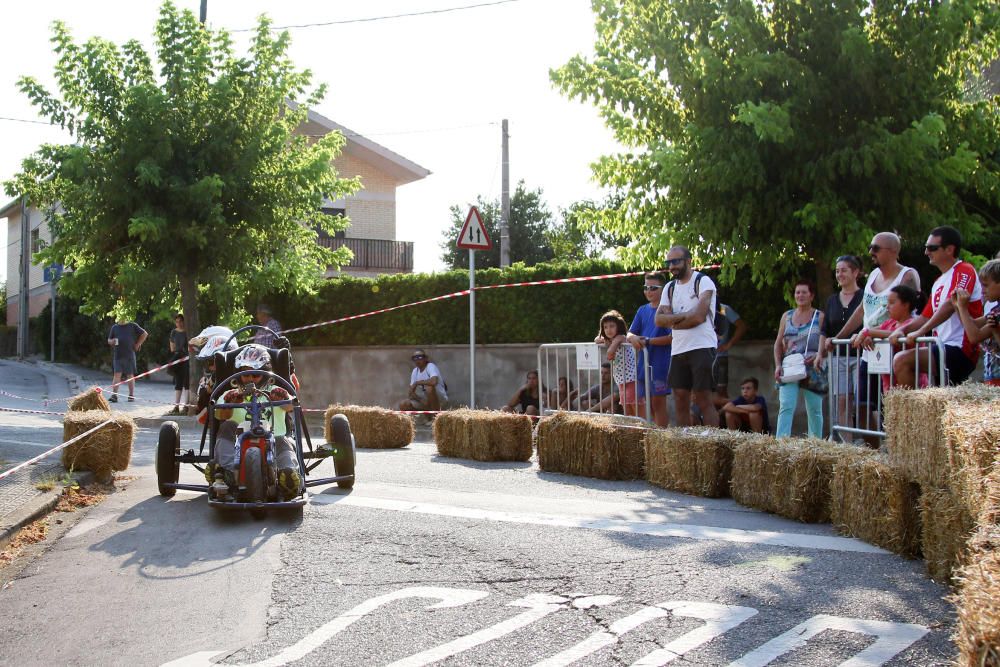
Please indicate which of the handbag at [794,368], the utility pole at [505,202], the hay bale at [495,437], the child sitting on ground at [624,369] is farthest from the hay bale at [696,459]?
the utility pole at [505,202]

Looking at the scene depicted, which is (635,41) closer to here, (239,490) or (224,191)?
(239,490)

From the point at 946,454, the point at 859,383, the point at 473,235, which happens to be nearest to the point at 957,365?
the point at 859,383

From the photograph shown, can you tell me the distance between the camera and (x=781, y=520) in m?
7.03

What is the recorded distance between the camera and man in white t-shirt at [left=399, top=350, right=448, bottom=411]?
694 inches

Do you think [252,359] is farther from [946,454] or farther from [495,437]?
[946,454]

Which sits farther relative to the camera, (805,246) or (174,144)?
(174,144)

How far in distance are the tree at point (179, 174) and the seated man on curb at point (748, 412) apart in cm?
927

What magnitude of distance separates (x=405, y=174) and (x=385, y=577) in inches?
1344

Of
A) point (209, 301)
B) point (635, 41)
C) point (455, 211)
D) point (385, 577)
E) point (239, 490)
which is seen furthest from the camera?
point (455, 211)

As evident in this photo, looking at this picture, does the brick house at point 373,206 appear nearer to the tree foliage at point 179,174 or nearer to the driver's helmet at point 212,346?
the tree foliage at point 179,174

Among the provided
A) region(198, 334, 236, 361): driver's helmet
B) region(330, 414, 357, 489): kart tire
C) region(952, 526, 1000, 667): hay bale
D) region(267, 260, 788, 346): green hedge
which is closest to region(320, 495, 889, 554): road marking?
region(330, 414, 357, 489): kart tire

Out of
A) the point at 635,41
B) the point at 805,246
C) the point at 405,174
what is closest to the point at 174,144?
the point at 635,41

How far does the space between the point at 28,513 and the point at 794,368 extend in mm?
6098

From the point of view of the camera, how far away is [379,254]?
38.9 metres
